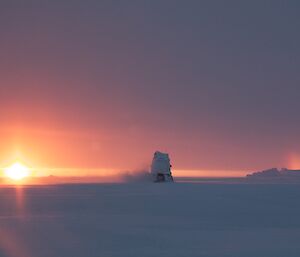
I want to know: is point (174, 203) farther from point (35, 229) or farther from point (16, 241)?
point (16, 241)

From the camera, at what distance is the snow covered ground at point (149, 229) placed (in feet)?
58.0

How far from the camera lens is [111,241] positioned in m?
19.2

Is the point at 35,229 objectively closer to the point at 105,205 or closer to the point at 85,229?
the point at 85,229

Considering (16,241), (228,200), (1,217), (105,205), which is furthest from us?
(228,200)

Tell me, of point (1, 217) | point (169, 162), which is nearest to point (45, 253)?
point (1, 217)

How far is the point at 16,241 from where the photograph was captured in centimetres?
1916

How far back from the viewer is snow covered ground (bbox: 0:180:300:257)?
58.0ft

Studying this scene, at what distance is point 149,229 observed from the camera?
22250 millimetres

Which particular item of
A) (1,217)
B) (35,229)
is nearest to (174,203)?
(1,217)

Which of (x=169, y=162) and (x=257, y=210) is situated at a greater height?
(x=169, y=162)

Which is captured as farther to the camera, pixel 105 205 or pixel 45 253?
pixel 105 205

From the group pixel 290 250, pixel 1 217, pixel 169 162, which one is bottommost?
pixel 290 250

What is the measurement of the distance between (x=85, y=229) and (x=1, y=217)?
5925 millimetres

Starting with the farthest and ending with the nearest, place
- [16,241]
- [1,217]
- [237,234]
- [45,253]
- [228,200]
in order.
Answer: [228,200] < [1,217] < [237,234] < [16,241] < [45,253]
